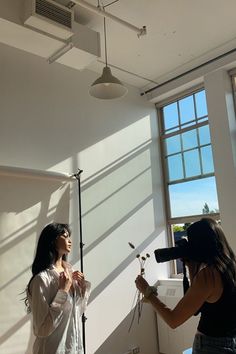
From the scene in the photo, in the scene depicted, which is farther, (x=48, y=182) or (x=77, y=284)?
(x=48, y=182)

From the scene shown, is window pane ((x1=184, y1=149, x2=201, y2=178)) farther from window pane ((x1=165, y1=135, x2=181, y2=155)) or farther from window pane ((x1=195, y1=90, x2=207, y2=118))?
window pane ((x1=195, y1=90, x2=207, y2=118))

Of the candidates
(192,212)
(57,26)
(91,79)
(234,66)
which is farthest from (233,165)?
(57,26)

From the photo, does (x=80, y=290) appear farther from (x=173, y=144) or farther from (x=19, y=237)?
(x=173, y=144)

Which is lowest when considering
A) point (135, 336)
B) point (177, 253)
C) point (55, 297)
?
point (135, 336)

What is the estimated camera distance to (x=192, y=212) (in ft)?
16.2

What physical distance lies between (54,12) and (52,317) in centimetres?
282

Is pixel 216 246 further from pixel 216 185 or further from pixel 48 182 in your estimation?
pixel 216 185

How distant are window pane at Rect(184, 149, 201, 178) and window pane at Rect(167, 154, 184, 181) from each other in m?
0.10

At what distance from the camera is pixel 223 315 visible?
1.47 metres

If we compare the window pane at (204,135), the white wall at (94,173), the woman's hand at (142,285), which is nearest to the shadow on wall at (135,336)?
the white wall at (94,173)

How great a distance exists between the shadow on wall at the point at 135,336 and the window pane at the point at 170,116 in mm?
2890

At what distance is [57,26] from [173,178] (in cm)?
297

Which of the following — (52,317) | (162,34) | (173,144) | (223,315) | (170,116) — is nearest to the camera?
(223,315)

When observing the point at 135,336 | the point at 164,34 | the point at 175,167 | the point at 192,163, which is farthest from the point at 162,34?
the point at 135,336
